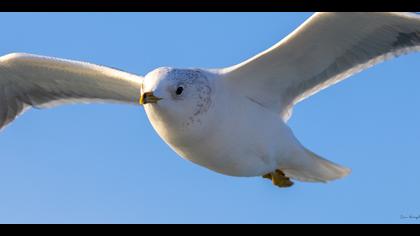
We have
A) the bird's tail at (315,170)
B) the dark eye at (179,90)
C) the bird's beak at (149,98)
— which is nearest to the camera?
the bird's beak at (149,98)

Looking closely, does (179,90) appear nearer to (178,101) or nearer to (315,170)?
(178,101)

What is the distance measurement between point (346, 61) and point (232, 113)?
1.32 metres

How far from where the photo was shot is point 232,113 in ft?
19.5

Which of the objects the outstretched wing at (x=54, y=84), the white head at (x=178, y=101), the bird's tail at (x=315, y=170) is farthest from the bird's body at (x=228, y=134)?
the outstretched wing at (x=54, y=84)

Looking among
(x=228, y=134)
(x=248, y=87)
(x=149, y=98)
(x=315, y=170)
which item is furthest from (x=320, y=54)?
(x=149, y=98)

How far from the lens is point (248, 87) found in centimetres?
632

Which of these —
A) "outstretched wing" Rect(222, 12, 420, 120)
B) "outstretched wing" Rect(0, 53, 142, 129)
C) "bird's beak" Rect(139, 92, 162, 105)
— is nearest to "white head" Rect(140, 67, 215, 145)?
"bird's beak" Rect(139, 92, 162, 105)

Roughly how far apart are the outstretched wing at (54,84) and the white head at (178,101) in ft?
3.64

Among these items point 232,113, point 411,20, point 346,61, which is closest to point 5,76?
point 232,113

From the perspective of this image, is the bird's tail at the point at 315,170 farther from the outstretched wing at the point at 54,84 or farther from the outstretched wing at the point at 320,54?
the outstretched wing at the point at 54,84

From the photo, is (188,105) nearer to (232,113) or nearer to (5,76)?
(232,113)

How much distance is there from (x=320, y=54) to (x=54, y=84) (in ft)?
8.48

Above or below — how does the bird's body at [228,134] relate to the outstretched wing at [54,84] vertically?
below

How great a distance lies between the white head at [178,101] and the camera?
530 cm
